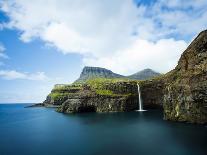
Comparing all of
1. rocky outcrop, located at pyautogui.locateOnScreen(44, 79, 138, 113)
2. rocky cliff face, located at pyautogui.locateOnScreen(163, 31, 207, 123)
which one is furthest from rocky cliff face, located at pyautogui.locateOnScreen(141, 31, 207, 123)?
rocky outcrop, located at pyautogui.locateOnScreen(44, 79, 138, 113)

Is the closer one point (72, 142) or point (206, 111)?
point (72, 142)

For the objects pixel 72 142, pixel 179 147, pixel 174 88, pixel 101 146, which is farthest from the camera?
pixel 174 88

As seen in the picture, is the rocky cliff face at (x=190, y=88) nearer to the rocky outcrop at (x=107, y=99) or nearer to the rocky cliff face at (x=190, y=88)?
the rocky cliff face at (x=190, y=88)

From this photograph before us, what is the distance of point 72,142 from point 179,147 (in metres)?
26.1

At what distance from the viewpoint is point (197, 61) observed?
82625 mm

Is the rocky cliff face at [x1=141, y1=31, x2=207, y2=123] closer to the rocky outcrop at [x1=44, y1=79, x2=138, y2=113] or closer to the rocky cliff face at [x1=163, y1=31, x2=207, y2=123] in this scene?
the rocky cliff face at [x1=163, y1=31, x2=207, y2=123]

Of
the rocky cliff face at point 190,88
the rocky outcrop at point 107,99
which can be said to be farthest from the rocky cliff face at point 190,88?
the rocky outcrop at point 107,99

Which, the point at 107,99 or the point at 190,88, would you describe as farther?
the point at 107,99

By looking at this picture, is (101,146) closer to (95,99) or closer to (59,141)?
(59,141)

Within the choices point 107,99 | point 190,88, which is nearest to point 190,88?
point 190,88

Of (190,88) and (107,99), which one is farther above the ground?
(190,88)

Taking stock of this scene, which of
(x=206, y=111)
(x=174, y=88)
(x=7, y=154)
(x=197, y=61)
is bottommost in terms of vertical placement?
(x=7, y=154)

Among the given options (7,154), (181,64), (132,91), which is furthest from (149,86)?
(7,154)

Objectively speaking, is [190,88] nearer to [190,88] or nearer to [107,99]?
[190,88]
